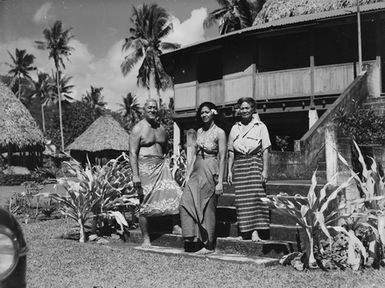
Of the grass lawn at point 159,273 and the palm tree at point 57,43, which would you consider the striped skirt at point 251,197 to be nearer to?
the grass lawn at point 159,273

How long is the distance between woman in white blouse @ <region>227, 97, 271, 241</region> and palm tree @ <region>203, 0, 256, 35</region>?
24.9 metres

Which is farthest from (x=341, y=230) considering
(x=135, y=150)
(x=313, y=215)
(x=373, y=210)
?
(x=135, y=150)

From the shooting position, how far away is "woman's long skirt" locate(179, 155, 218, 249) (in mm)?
5715

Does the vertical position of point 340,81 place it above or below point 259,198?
above

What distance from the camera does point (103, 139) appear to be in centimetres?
2628

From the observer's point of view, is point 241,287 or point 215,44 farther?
point 215,44

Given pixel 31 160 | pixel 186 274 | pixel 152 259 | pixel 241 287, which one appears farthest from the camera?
pixel 31 160

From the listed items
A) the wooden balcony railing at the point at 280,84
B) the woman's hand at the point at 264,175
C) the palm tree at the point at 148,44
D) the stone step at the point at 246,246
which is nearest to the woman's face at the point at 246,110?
the woman's hand at the point at 264,175

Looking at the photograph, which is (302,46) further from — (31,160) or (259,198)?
(31,160)

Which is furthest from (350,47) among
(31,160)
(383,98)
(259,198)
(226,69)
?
(31,160)

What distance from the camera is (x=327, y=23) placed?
1538cm

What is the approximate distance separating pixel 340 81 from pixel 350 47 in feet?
6.17

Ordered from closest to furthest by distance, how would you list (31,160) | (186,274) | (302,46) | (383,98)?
(186,274)
(383,98)
(302,46)
(31,160)

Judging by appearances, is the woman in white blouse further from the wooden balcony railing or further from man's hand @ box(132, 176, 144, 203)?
the wooden balcony railing
